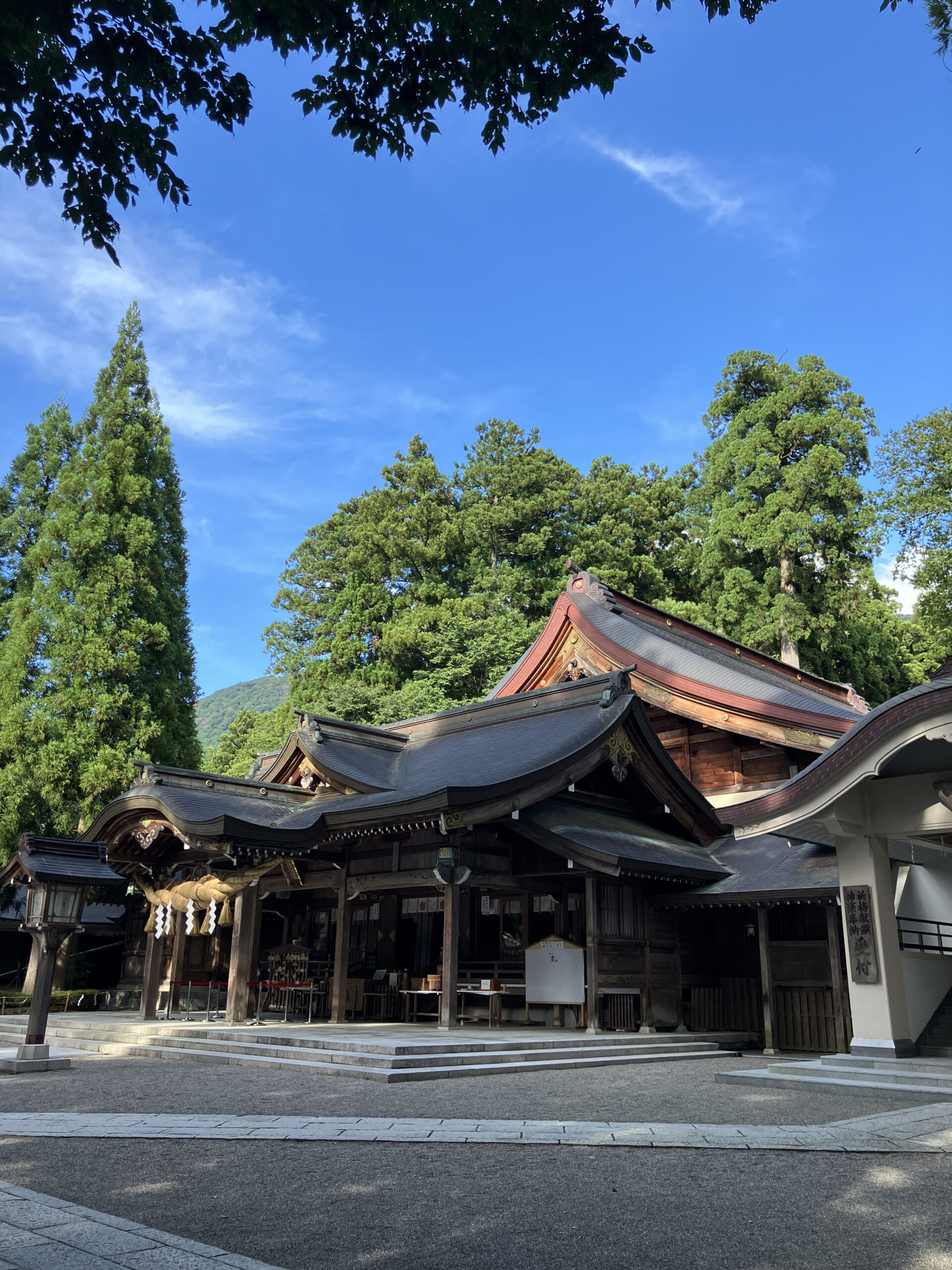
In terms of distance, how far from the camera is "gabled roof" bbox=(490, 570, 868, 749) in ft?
55.7

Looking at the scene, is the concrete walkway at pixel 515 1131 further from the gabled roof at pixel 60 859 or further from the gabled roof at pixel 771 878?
the gabled roof at pixel 771 878

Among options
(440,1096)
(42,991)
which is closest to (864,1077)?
(440,1096)

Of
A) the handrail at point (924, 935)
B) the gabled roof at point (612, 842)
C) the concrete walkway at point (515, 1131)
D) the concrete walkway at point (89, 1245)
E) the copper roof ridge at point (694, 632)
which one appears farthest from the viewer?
the copper roof ridge at point (694, 632)

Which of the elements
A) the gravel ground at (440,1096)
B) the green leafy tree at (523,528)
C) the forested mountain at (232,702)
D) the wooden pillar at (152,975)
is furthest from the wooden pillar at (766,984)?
the forested mountain at (232,702)

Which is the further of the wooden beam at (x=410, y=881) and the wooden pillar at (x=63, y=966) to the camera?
the wooden pillar at (x=63, y=966)

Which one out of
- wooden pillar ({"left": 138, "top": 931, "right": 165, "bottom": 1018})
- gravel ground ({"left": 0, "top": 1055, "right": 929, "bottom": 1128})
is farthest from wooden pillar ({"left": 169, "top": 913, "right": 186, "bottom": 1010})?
gravel ground ({"left": 0, "top": 1055, "right": 929, "bottom": 1128})

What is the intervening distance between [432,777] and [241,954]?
157 inches

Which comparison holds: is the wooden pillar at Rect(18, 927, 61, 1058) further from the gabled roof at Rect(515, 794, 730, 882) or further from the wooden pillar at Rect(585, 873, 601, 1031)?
the wooden pillar at Rect(585, 873, 601, 1031)

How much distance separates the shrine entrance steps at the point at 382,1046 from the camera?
991 cm

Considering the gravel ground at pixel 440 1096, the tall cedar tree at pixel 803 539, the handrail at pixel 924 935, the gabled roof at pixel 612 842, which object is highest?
the tall cedar tree at pixel 803 539

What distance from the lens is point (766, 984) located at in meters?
13.9

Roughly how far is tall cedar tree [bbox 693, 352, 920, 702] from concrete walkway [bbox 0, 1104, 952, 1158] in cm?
2581

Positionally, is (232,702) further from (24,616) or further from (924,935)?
(924,935)

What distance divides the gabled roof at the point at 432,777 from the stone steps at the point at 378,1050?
8.79 ft
